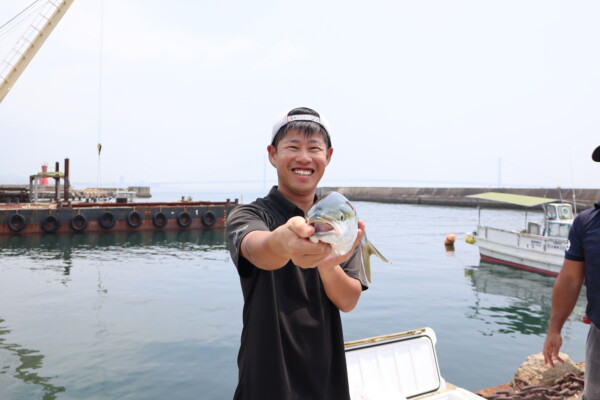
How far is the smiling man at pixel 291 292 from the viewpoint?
2068 mm

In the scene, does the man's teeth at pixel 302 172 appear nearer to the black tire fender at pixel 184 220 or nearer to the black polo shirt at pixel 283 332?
the black polo shirt at pixel 283 332

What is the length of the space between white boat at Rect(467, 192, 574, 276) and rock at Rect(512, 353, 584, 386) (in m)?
15.7

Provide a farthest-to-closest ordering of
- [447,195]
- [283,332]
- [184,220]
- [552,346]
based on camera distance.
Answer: [447,195] → [184,220] → [552,346] → [283,332]

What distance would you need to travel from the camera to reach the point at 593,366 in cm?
347

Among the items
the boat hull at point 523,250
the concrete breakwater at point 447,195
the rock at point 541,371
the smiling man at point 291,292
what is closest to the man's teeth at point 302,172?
the smiling man at point 291,292

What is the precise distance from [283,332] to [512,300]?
733 inches

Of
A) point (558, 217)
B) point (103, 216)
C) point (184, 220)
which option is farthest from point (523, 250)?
point (103, 216)

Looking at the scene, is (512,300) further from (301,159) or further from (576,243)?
(301,159)

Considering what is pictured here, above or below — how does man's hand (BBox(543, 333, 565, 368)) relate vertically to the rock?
above

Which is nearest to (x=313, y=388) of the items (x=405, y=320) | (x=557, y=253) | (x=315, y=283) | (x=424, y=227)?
(x=315, y=283)

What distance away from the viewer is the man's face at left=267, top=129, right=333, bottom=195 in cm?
227

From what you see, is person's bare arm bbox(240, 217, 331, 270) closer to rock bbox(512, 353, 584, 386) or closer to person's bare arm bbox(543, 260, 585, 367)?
person's bare arm bbox(543, 260, 585, 367)

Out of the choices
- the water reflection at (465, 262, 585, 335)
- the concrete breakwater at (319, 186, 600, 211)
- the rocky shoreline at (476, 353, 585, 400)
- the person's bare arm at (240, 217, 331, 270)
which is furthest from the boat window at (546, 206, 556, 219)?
the concrete breakwater at (319, 186, 600, 211)

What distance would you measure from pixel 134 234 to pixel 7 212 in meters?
9.91
